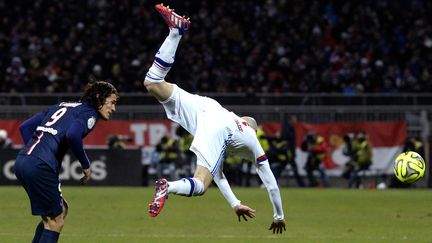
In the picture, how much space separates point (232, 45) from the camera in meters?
33.3

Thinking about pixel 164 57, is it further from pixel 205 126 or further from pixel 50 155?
pixel 50 155

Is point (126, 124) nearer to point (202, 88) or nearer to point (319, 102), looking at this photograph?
point (202, 88)

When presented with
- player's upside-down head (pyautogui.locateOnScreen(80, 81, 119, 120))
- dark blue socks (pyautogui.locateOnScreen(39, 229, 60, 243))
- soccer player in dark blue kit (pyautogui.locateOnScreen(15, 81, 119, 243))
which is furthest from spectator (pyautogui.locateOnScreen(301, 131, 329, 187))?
dark blue socks (pyautogui.locateOnScreen(39, 229, 60, 243))

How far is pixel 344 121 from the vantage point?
1077 inches

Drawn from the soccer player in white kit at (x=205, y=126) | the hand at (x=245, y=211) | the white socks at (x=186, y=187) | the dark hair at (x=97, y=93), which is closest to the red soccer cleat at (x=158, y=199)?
the white socks at (x=186, y=187)

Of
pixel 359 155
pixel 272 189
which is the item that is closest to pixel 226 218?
pixel 272 189

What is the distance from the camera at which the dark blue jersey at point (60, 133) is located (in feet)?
30.6

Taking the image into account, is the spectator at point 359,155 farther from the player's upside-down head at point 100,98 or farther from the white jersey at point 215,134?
the player's upside-down head at point 100,98

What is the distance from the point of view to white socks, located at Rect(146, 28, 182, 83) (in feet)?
35.6

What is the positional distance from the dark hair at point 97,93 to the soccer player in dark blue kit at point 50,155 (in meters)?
0.05

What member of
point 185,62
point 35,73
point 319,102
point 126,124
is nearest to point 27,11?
point 35,73

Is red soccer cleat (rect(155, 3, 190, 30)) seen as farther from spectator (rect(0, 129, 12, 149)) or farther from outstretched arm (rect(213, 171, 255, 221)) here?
spectator (rect(0, 129, 12, 149))

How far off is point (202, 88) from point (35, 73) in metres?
5.82

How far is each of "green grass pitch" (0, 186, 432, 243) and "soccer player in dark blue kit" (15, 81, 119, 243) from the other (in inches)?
138
